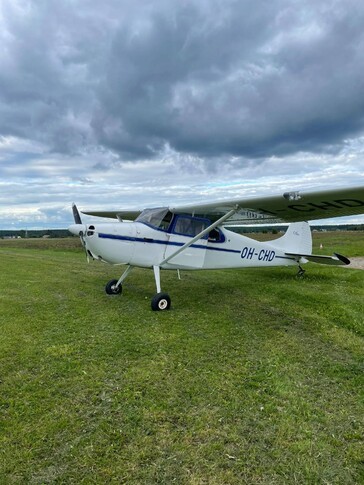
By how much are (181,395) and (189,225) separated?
6.05m

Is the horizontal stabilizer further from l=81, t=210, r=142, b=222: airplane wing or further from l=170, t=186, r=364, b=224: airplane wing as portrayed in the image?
l=81, t=210, r=142, b=222: airplane wing

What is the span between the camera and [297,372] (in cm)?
462

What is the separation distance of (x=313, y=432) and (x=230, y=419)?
0.78 metres

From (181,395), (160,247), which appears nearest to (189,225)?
(160,247)

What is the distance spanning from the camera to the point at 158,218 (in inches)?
360

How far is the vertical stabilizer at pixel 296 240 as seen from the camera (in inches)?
524

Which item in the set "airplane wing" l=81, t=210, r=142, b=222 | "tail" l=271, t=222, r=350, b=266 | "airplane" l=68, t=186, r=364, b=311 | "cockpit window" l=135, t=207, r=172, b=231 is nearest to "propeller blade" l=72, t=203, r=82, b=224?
"airplane" l=68, t=186, r=364, b=311

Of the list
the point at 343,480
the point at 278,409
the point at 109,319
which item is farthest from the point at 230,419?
the point at 109,319

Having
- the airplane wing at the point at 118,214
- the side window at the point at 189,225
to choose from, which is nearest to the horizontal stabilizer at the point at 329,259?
the side window at the point at 189,225

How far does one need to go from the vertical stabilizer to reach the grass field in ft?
16.9

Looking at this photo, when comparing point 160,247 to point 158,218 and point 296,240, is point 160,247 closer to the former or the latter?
point 158,218

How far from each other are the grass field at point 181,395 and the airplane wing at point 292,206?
243 cm

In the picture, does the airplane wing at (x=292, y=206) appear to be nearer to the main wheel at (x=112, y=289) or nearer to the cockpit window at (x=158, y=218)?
the cockpit window at (x=158, y=218)

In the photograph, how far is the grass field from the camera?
283cm
